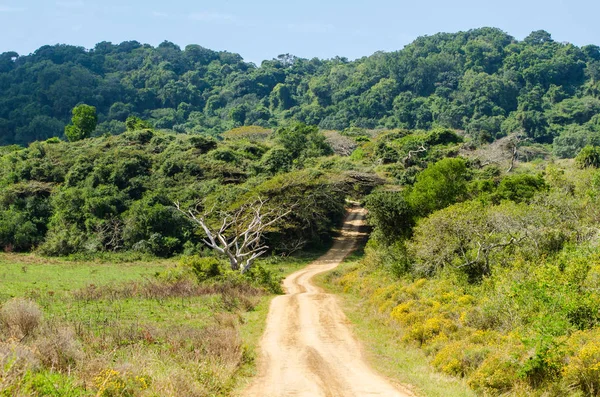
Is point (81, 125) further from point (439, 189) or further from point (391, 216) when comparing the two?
point (439, 189)

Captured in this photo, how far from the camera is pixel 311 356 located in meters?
16.2

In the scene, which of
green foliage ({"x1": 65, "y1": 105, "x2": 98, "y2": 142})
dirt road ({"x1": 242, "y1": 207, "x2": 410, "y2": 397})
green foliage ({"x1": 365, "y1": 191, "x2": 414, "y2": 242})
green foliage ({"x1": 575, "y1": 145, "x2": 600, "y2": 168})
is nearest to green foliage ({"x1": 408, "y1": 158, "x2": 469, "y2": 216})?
green foliage ({"x1": 365, "y1": 191, "x2": 414, "y2": 242})

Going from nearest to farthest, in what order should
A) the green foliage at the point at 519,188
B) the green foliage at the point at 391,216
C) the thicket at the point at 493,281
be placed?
1. the thicket at the point at 493,281
2. the green foliage at the point at 391,216
3. the green foliage at the point at 519,188

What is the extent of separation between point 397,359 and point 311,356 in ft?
8.70

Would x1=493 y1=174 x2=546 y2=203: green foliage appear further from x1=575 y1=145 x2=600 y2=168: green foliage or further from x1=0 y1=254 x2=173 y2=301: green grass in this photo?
x1=0 y1=254 x2=173 y2=301: green grass

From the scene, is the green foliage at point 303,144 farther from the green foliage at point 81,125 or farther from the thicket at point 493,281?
the green foliage at point 81,125

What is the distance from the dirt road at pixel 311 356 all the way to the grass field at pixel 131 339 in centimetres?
62

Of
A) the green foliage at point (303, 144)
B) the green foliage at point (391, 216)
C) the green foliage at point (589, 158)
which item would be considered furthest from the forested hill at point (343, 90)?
the green foliage at point (391, 216)

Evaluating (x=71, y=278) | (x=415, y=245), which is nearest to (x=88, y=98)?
(x=71, y=278)

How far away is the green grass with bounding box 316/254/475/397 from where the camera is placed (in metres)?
13.3

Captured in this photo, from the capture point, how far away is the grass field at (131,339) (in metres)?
10.5

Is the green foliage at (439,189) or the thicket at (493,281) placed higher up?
the green foliage at (439,189)

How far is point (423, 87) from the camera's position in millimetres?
145500

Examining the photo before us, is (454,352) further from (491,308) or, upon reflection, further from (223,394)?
(223,394)
